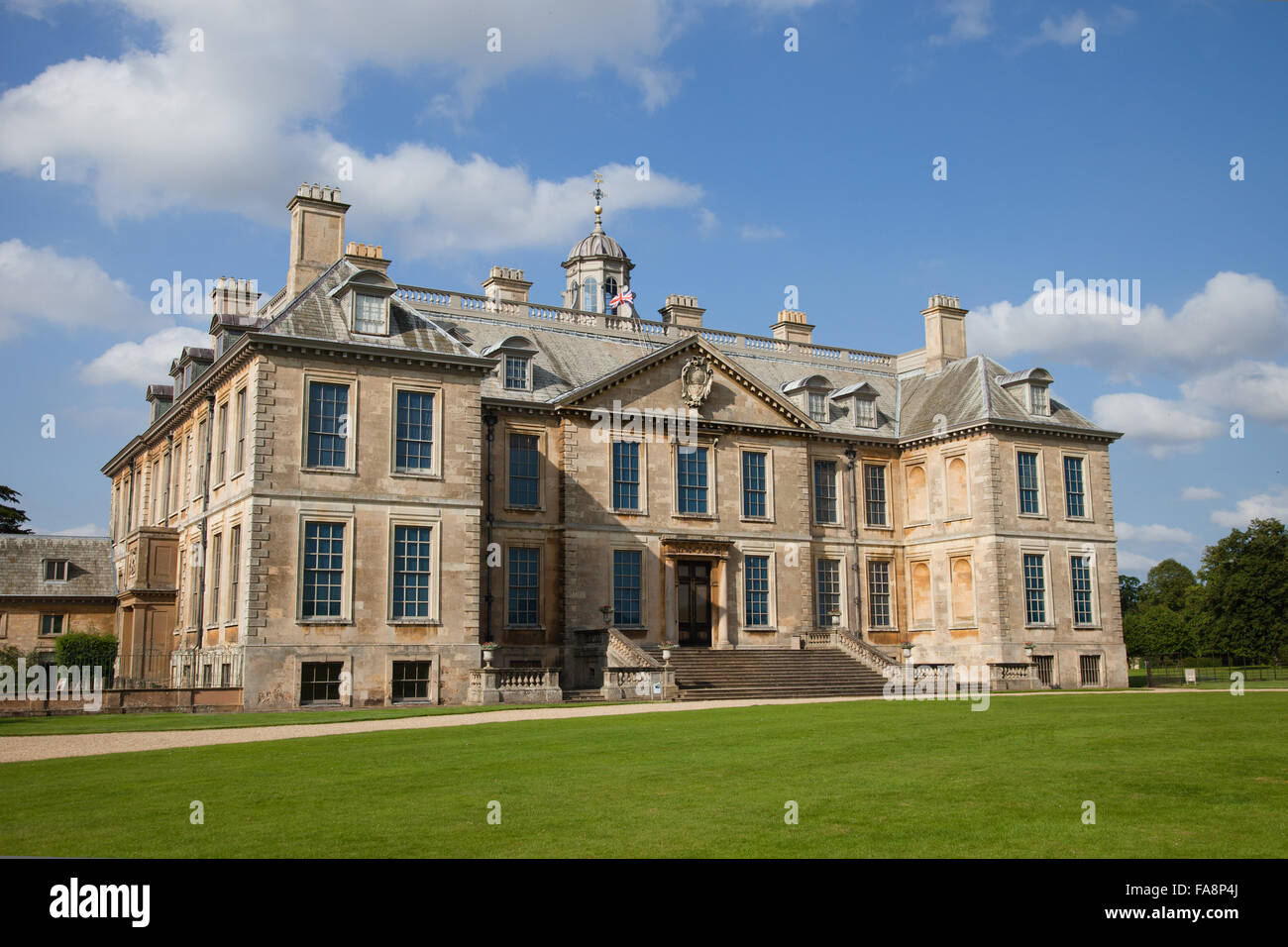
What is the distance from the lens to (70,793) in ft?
41.3

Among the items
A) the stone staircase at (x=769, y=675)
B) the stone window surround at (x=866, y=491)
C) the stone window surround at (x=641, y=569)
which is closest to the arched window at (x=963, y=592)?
the stone window surround at (x=866, y=491)

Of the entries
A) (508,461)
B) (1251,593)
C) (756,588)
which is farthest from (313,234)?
(1251,593)

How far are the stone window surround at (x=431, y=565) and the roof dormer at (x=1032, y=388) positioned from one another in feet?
72.4

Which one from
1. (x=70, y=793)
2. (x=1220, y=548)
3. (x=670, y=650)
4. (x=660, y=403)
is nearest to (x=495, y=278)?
(x=660, y=403)

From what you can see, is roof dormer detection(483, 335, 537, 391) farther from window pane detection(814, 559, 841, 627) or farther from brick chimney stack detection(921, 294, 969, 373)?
brick chimney stack detection(921, 294, 969, 373)

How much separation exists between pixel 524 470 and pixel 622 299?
3092 centimetres

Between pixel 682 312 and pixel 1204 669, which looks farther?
pixel 1204 669

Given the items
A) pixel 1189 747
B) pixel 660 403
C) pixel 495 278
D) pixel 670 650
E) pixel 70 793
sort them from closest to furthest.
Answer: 1. pixel 70 793
2. pixel 1189 747
3. pixel 670 650
4. pixel 660 403
5. pixel 495 278

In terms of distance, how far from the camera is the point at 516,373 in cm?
3759

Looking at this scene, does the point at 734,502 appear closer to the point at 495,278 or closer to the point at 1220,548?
the point at 495,278

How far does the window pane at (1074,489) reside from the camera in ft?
140

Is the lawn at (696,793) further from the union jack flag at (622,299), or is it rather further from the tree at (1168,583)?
the tree at (1168,583)

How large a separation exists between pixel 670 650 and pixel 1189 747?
22.0 meters

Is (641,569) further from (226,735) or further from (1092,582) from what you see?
(226,735)
